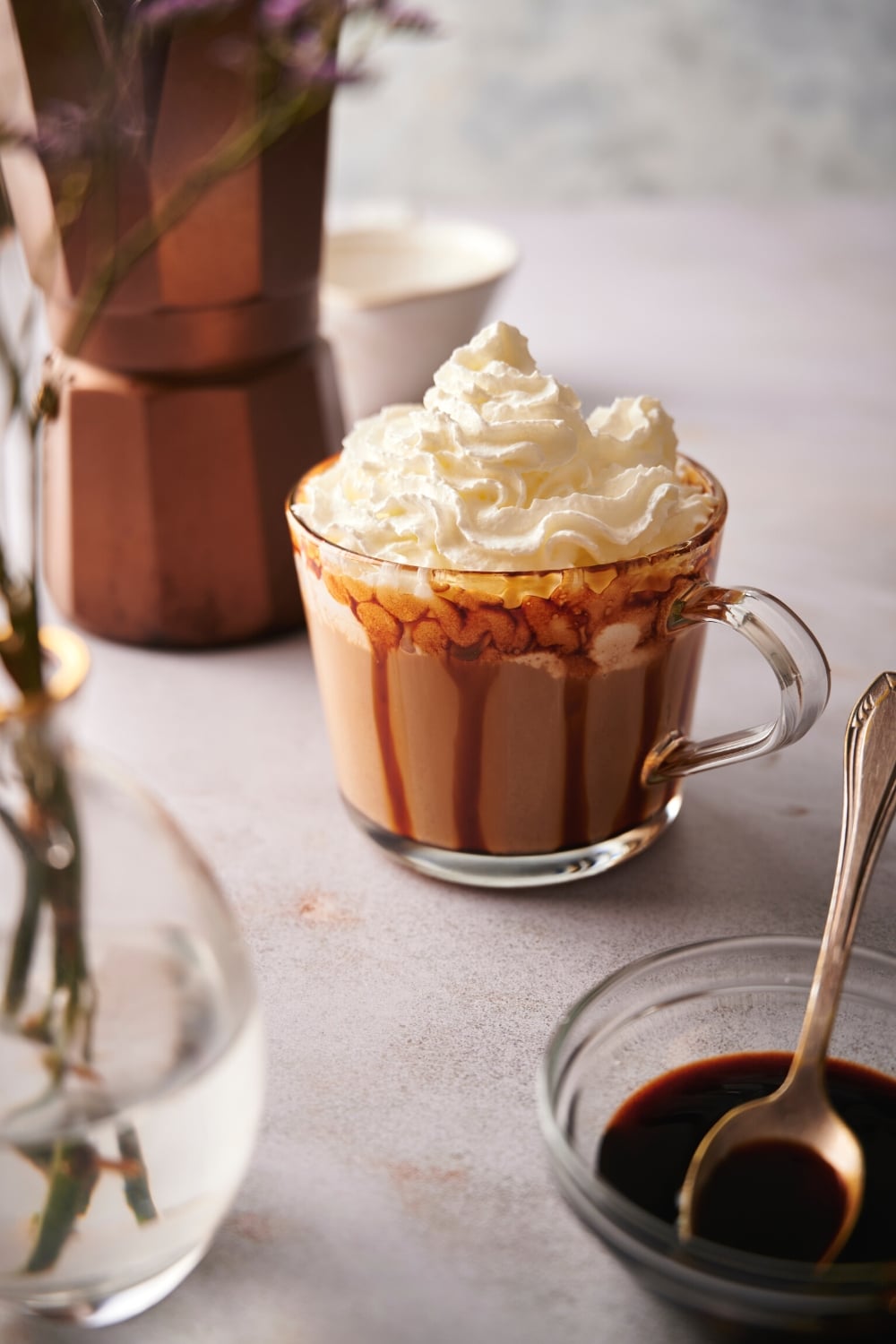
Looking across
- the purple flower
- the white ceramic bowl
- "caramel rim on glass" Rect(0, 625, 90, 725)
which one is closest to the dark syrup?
"caramel rim on glass" Rect(0, 625, 90, 725)

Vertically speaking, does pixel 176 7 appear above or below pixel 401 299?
above

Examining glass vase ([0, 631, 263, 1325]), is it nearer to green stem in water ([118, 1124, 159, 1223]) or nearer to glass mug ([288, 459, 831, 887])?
green stem in water ([118, 1124, 159, 1223])

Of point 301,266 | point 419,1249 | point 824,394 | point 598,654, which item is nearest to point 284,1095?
point 419,1249

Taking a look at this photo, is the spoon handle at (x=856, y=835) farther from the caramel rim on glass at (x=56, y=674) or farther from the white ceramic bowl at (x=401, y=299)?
the white ceramic bowl at (x=401, y=299)

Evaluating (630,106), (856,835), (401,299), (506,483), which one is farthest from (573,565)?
(630,106)

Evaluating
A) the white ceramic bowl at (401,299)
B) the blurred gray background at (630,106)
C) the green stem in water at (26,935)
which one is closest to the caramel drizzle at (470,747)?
the green stem in water at (26,935)

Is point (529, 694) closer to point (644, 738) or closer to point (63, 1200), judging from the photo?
point (644, 738)

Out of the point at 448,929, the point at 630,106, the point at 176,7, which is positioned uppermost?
the point at 176,7
